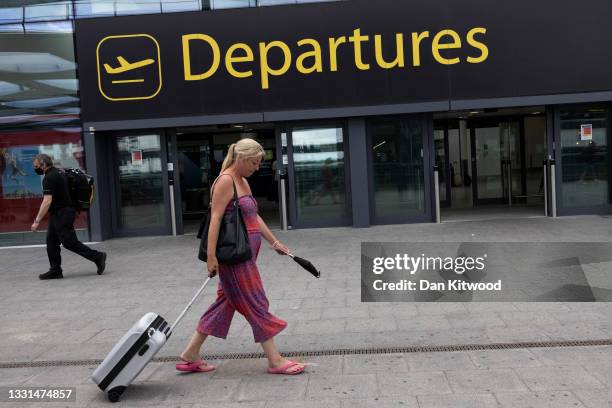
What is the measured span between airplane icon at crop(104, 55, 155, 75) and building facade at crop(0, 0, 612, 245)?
0.02 metres

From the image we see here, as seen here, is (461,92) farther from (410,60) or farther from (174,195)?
(174,195)

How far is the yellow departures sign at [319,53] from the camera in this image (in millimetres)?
12758

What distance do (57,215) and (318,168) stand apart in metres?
5.53

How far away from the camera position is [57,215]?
941 centimetres

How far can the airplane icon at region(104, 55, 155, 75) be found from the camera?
13.1 metres

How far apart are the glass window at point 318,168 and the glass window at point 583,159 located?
4.37 m

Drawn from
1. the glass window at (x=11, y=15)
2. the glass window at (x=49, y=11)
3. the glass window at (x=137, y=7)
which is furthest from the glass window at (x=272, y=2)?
the glass window at (x=11, y=15)

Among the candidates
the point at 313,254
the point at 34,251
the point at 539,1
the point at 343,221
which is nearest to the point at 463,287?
the point at 313,254

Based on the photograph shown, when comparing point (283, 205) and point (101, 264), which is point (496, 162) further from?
point (101, 264)

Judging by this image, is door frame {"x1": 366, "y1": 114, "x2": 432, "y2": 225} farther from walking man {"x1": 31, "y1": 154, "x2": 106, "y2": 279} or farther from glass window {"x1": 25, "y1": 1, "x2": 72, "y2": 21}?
glass window {"x1": 25, "y1": 1, "x2": 72, "y2": 21}

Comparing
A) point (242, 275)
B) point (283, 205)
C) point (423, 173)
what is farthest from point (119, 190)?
point (242, 275)

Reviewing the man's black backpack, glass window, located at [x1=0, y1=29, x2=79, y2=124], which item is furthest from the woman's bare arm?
glass window, located at [x1=0, y1=29, x2=79, y2=124]

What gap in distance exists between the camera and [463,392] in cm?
443

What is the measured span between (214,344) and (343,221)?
A: 7735 millimetres
